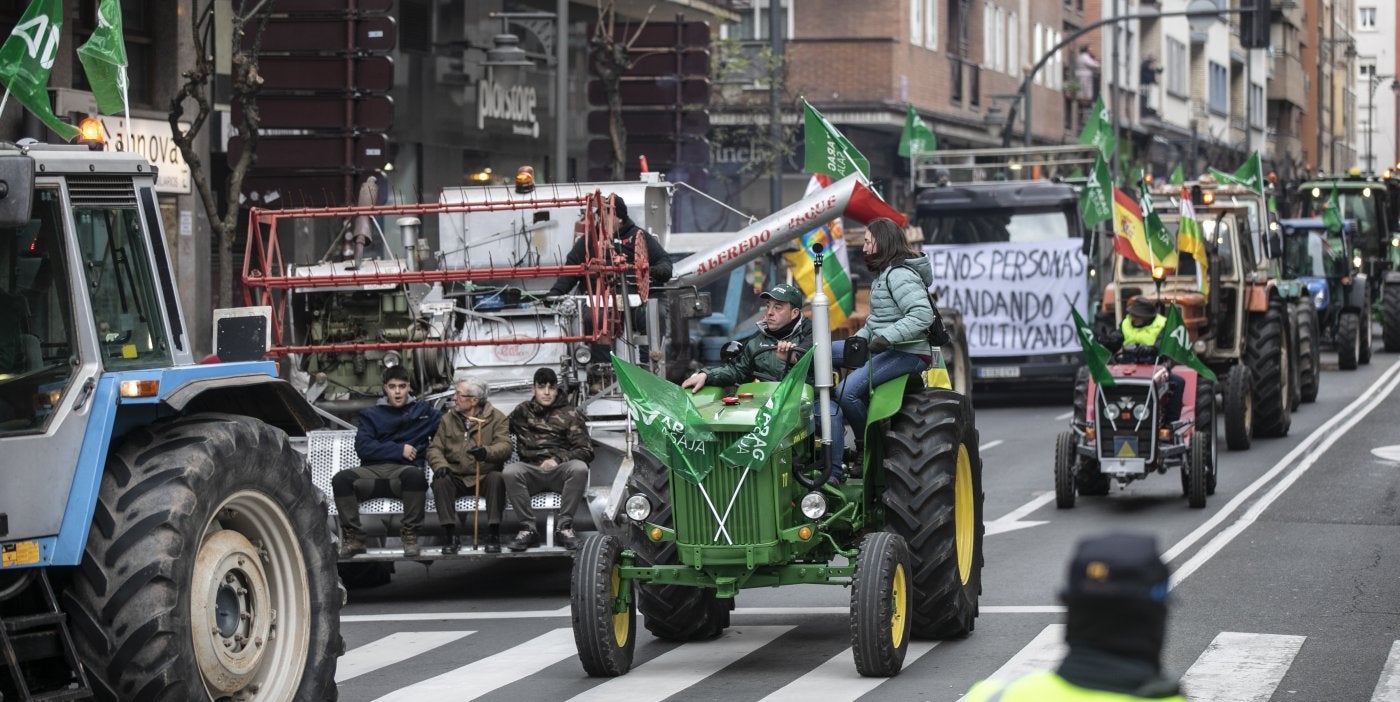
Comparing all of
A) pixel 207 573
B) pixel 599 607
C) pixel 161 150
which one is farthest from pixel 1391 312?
pixel 207 573

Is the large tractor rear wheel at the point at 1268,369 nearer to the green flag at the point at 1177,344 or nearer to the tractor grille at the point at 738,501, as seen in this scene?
the green flag at the point at 1177,344

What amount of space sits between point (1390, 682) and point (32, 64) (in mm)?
7002

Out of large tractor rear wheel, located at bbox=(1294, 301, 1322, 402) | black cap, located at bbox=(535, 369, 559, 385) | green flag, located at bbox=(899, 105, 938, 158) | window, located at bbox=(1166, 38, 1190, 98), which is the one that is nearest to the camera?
black cap, located at bbox=(535, 369, 559, 385)

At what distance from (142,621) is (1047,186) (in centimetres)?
2240

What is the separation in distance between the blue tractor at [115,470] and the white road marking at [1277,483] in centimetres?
517

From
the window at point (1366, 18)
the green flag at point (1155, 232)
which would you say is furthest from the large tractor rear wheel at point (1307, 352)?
the window at point (1366, 18)

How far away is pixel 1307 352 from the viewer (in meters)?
26.4

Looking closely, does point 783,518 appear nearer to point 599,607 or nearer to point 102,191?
point 599,607

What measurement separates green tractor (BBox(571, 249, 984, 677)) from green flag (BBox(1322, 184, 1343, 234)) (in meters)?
27.6

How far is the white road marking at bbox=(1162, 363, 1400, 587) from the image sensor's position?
1442 centimetres

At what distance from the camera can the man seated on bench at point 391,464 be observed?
12953mm

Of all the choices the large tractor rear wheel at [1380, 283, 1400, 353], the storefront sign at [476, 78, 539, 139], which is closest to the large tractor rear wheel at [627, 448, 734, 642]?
the storefront sign at [476, 78, 539, 139]

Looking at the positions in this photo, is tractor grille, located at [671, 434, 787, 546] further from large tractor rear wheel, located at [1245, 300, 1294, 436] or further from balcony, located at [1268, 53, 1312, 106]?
balcony, located at [1268, 53, 1312, 106]

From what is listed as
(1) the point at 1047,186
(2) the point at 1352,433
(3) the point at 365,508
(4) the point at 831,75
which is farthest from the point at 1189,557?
(4) the point at 831,75
